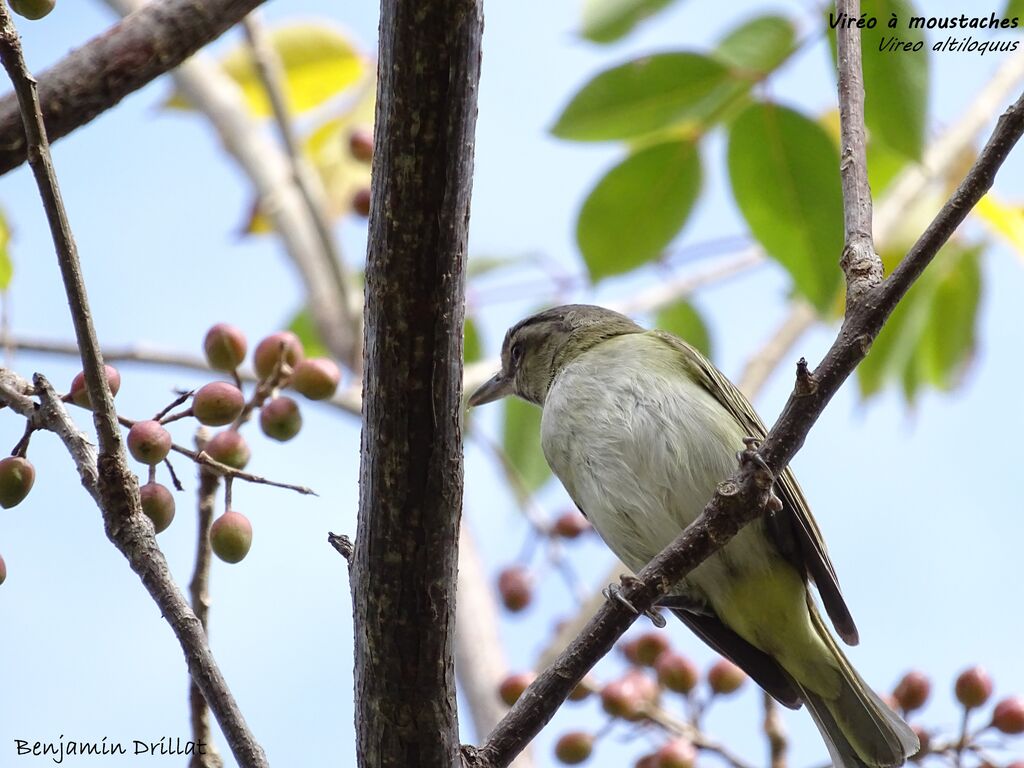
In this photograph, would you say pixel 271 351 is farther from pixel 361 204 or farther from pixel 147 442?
pixel 361 204

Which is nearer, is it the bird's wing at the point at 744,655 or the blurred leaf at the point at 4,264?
the blurred leaf at the point at 4,264

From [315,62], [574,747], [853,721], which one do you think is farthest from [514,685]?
[315,62]

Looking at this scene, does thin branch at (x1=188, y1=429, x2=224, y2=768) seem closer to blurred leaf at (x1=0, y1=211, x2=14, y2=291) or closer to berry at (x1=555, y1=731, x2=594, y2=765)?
blurred leaf at (x1=0, y1=211, x2=14, y2=291)

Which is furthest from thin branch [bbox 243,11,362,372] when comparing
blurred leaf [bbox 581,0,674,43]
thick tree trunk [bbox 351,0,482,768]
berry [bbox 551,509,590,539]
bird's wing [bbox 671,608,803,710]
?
thick tree trunk [bbox 351,0,482,768]

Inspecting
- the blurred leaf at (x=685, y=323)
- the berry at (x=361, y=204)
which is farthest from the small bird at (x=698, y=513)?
the berry at (x=361, y=204)

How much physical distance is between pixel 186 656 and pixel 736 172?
2408 millimetres

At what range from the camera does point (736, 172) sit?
12.5ft

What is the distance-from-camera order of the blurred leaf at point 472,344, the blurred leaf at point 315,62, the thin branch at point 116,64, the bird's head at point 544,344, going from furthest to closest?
1. the blurred leaf at point 315,62
2. the blurred leaf at point 472,344
3. the bird's head at point 544,344
4. the thin branch at point 116,64

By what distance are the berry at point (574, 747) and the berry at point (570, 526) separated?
50.3 inches

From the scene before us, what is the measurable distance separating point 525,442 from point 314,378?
2.70m

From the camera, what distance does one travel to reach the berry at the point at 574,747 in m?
A: 3.73

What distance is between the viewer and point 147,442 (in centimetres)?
223

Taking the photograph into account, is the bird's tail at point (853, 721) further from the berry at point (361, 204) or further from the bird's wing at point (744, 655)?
the berry at point (361, 204)


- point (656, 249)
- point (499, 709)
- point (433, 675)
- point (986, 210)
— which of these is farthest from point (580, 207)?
point (433, 675)
